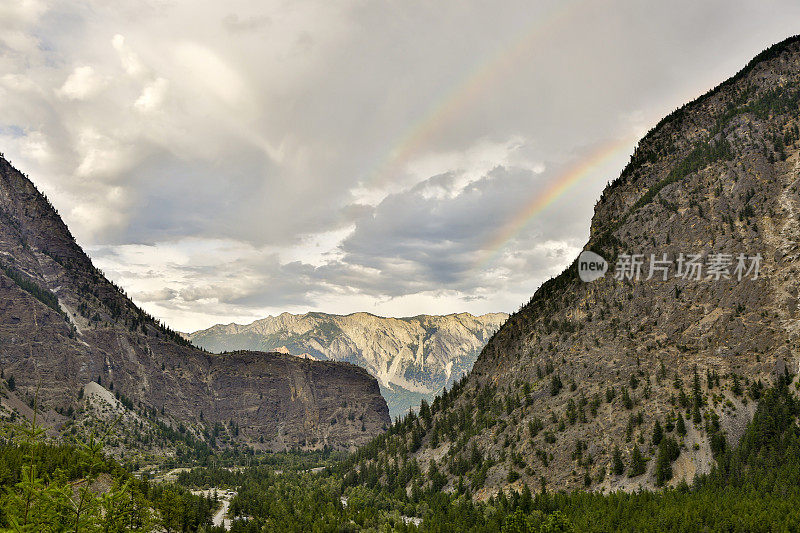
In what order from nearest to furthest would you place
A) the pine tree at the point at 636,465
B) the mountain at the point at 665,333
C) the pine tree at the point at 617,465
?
the pine tree at the point at 636,465 → the pine tree at the point at 617,465 → the mountain at the point at 665,333

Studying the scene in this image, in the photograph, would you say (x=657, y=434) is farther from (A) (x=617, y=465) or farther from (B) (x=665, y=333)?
(B) (x=665, y=333)

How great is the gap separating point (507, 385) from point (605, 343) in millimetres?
38088

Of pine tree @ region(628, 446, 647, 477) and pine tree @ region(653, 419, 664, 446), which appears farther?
pine tree @ region(653, 419, 664, 446)

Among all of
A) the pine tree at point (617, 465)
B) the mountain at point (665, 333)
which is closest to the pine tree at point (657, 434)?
the mountain at point (665, 333)

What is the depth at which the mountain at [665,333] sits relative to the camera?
109 m

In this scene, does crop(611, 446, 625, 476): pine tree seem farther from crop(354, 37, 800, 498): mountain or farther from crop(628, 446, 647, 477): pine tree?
crop(628, 446, 647, 477): pine tree

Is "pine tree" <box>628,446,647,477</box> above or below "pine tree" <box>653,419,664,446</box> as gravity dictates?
below

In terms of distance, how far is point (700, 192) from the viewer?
146500 millimetres

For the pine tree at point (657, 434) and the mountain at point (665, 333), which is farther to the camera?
the mountain at point (665, 333)

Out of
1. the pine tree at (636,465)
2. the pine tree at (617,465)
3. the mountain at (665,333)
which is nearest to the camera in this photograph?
the pine tree at (636,465)

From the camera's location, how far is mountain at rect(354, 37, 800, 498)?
109m

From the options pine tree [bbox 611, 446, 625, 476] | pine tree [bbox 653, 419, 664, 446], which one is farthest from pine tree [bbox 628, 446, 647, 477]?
pine tree [bbox 653, 419, 664, 446]

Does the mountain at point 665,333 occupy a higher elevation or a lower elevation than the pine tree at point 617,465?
higher

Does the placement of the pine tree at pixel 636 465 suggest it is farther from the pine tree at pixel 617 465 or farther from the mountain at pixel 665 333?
the pine tree at pixel 617 465
